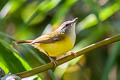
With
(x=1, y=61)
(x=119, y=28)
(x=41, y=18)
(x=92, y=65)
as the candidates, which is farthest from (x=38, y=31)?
(x=1, y=61)

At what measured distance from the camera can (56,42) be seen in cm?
161

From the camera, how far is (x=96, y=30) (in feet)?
5.99

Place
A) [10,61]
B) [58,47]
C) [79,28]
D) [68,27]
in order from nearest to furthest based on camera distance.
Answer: [10,61] < [58,47] < [68,27] < [79,28]

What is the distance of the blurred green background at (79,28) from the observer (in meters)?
1.69

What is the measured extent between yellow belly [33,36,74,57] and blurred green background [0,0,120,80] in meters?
0.12

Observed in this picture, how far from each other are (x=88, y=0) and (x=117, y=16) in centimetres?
87

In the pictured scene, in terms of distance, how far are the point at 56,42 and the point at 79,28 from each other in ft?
1.25

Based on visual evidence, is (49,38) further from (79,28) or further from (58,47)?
(79,28)

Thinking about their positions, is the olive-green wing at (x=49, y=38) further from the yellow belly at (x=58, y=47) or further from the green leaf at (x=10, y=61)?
the green leaf at (x=10, y=61)

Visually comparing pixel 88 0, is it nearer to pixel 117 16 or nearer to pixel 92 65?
pixel 117 16

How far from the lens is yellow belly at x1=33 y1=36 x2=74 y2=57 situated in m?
1.47

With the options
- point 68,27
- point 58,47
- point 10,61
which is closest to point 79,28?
point 68,27

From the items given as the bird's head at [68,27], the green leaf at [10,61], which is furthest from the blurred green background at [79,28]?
the green leaf at [10,61]

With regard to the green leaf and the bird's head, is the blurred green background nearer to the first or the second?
the bird's head
